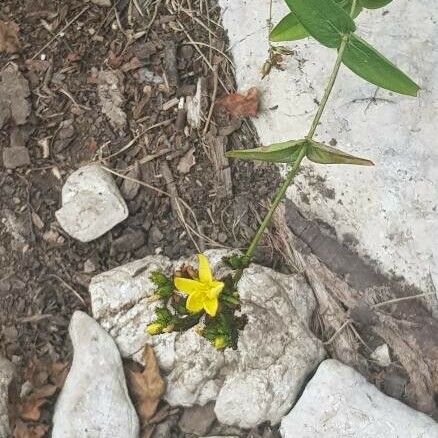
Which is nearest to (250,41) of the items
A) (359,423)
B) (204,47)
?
(204,47)

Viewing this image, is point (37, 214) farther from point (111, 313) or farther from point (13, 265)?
point (111, 313)

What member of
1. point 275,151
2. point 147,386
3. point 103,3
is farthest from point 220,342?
point 103,3

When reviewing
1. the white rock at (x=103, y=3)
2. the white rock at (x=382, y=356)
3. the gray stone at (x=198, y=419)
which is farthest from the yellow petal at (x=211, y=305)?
the white rock at (x=103, y=3)

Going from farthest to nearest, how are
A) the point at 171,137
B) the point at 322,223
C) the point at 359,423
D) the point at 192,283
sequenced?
the point at 171,137 < the point at 322,223 < the point at 359,423 < the point at 192,283

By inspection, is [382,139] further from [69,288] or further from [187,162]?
[69,288]

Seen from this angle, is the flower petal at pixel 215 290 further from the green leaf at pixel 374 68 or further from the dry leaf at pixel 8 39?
the dry leaf at pixel 8 39

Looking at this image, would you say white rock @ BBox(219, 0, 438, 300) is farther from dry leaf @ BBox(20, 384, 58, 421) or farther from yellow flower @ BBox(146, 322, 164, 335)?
dry leaf @ BBox(20, 384, 58, 421)
